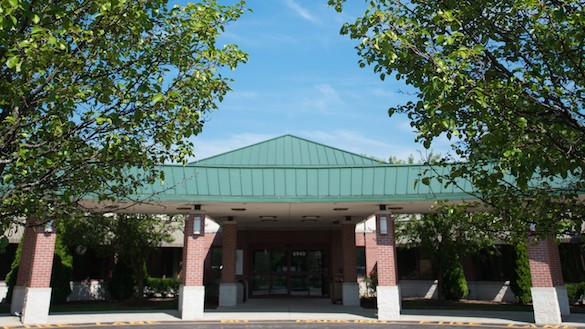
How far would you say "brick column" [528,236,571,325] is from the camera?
15.5 meters

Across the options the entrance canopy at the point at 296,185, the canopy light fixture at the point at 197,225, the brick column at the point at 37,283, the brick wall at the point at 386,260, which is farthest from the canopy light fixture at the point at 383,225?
the brick column at the point at 37,283


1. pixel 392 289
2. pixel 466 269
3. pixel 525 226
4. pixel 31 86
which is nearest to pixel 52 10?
pixel 31 86

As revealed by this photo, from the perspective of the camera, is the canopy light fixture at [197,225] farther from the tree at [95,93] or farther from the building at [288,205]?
the tree at [95,93]

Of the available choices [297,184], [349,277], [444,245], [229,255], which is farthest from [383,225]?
[229,255]

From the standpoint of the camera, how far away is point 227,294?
72.6 ft

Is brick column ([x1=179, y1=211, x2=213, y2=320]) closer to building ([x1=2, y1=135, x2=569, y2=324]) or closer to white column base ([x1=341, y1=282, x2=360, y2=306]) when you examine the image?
building ([x1=2, y1=135, x2=569, y2=324])

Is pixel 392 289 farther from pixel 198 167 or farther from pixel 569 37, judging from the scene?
pixel 569 37

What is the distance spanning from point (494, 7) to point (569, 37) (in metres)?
1.49

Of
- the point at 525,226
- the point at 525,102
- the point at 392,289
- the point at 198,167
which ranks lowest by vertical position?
the point at 392,289

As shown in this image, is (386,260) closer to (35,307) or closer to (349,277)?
(349,277)

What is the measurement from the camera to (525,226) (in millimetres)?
7074

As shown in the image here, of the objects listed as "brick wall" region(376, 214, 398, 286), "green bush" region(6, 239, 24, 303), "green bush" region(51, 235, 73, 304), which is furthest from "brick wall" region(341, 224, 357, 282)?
"green bush" region(6, 239, 24, 303)

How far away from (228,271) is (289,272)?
20.4 feet

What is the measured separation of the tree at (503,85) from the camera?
5449 millimetres
